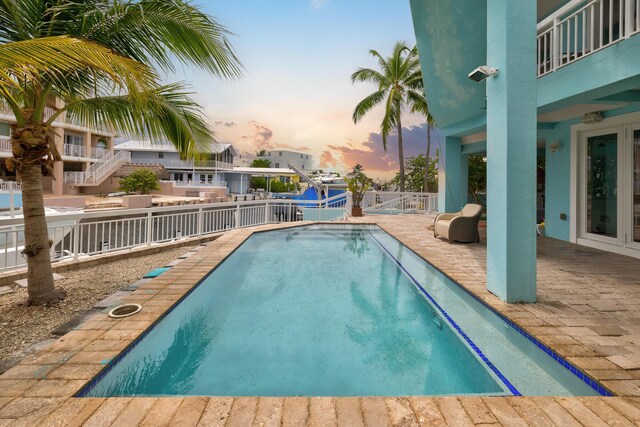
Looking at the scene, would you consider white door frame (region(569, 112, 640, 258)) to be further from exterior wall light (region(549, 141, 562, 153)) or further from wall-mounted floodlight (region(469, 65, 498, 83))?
wall-mounted floodlight (region(469, 65, 498, 83))

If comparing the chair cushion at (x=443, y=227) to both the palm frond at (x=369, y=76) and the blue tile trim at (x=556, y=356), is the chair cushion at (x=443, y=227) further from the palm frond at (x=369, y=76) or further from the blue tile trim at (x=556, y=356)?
the palm frond at (x=369, y=76)

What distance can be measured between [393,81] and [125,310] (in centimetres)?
1970

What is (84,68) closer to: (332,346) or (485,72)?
(332,346)

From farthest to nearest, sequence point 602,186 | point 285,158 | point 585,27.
Answer: 1. point 285,158
2. point 602,186
3. point 585,27

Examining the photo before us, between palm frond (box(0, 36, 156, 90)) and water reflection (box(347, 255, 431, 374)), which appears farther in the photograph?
water reflection (box(347, 255, 431, 374))

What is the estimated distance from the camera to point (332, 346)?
3312 mm

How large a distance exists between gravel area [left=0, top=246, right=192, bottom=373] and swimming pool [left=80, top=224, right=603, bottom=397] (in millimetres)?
1222

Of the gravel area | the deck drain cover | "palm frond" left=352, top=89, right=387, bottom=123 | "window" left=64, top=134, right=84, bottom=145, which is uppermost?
"palm frond" left=352, top=89, right=387, bottom=123

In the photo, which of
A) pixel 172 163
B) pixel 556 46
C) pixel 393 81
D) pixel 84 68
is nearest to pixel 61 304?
pixel 84 68

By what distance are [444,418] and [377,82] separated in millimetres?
20672

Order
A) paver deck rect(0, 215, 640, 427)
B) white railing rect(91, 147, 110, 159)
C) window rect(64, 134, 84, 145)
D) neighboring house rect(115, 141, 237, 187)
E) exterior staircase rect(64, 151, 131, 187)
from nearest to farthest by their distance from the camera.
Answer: paver deck rect(0, 215, 640, 427)
exterior staircase rect(64, 151, 131, 187)
window rect(64, 134, 84, 145)
white railing rect(91, 147, 110, 159)
neighboring house rect(115, 141, 237, 187)

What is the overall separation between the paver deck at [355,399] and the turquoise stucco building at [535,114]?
74cm

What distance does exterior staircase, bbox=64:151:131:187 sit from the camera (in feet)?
85.4

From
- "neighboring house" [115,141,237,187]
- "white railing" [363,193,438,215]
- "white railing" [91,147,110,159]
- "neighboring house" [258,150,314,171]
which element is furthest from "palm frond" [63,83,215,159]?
"neighboring house" [258,150,314,171]
